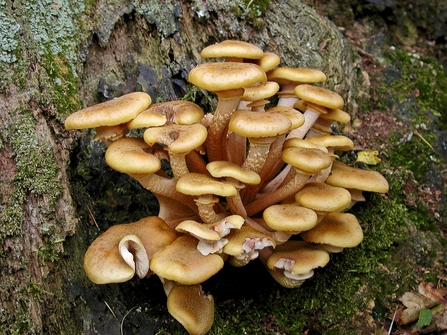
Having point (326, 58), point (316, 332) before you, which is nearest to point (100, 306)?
point (316, 332)

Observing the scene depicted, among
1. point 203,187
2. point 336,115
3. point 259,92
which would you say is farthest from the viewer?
point 336,115

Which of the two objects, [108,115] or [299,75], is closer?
[108,115]

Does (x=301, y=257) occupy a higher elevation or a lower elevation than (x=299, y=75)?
lower

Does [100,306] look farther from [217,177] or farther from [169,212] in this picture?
[217,177]

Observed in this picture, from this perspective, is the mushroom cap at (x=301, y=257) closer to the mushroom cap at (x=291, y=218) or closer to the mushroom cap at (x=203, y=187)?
the mushroom cap at (x=291, y=218)

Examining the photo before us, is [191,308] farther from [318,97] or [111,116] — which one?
[318,97]

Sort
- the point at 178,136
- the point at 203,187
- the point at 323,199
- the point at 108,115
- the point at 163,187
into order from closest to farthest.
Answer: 1. the point at 203,187
2. the point at 108,115
3. the point at 178,136
4. the point at 323,199
5. the point at 163,187

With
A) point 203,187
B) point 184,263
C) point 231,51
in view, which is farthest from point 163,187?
point 231,51
